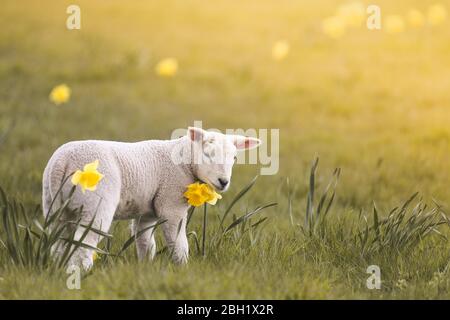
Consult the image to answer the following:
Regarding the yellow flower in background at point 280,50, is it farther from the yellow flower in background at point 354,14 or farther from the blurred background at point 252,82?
the yellow flower in background at point 354,14

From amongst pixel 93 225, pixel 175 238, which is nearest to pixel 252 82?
pixel 175 238

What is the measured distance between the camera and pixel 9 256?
4566 mm

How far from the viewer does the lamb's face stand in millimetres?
4363

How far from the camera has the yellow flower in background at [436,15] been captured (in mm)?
12930

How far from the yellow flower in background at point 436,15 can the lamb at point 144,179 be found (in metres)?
9.04

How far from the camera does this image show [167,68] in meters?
11.2

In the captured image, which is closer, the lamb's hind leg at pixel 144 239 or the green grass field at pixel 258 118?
the green grass field at pixel 258 118

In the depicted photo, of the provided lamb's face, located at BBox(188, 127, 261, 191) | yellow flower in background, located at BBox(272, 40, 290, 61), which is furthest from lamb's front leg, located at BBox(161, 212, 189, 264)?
yellow flower in background, located at BBox(272, 40, 290, 61)

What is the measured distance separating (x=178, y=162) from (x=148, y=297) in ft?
2.89

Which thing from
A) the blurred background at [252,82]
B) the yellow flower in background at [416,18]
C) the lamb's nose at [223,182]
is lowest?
the lamb's nose at [223,182]

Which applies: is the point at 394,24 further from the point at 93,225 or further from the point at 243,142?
the point at 93,225

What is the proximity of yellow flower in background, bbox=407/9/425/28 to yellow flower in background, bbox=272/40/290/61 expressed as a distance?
2000mm

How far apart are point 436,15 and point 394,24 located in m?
0.97

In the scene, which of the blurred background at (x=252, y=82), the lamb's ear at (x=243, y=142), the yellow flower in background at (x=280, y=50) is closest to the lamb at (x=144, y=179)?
the lamb's ear at (x=243, y=142)
